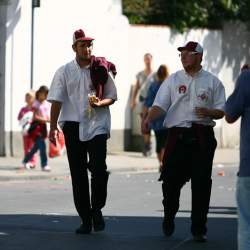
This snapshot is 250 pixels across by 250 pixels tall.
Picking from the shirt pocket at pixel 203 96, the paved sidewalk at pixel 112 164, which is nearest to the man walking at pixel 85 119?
the shirt pocket at pixel 203 96

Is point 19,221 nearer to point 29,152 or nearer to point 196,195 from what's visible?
point 196,195

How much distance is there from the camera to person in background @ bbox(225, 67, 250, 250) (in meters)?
8.19

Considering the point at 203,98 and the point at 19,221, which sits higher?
the point at 203,98

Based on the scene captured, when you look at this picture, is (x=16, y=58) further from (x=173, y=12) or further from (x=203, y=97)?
(x=203, y=97)

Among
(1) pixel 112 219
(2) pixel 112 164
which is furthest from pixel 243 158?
(2) pixel 112 164

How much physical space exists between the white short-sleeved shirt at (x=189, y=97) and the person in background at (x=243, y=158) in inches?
83.0

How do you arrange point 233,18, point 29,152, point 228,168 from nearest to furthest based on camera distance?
point 29,152
point 228,168
point 233,18

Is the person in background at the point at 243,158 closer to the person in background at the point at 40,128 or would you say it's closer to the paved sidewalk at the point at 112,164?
the paved sidewalk at the point at 112,164

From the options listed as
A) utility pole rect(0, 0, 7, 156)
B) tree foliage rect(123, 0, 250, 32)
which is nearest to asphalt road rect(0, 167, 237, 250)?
utility pole rect(0, 0, 7, 156)

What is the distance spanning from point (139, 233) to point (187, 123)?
4.20ft

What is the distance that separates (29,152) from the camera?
19.2 m

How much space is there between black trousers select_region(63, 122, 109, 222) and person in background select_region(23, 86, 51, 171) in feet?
26.9

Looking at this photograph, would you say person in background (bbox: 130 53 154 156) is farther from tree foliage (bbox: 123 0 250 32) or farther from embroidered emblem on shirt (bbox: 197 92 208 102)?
embroidered emblem on shirt (bbox: 197 92 208 102)

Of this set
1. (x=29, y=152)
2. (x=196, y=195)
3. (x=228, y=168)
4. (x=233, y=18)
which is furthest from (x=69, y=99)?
(x=233, y=18)
